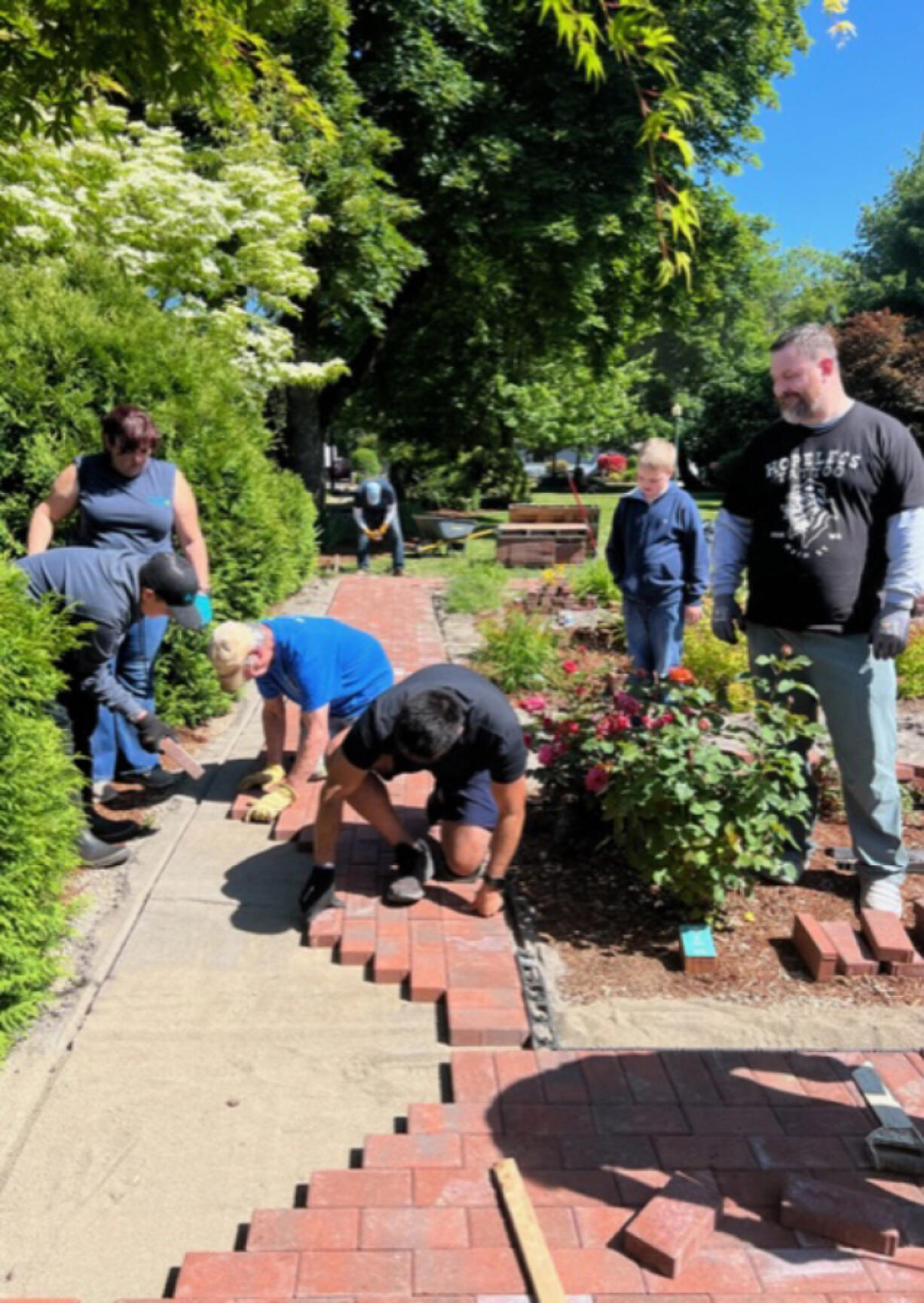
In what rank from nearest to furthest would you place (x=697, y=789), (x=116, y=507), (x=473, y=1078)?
(x=473, y=1078) → (x=697, y=789) → (x=116, y=507)

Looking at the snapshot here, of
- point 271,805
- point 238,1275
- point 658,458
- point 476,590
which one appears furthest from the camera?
point 476,590

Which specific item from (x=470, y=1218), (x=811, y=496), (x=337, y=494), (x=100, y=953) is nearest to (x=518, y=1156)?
(x=470, y=1218)

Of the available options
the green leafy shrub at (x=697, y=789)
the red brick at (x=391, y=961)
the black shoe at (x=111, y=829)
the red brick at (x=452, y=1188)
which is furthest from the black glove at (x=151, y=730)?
the red brick at (x=452, y=1188)

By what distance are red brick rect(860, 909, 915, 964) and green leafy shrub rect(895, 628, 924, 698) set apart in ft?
12.2

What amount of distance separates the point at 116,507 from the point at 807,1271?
12.7ft

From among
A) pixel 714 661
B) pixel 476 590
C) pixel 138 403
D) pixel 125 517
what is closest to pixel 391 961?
pixel 125 517

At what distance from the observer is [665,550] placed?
5152 millimetres

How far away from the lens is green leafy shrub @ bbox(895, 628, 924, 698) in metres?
6.67

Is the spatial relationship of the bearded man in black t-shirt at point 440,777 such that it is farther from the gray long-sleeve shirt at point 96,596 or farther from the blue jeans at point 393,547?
the blue jeans at point 393,547

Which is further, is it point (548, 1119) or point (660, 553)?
point (660, 553)

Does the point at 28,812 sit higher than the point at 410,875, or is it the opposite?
the point at 28,812

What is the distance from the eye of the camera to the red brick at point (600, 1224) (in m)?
2.11

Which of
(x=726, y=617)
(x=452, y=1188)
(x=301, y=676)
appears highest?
(x=726, y=617)

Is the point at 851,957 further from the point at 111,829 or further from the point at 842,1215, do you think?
the point at 111,829
